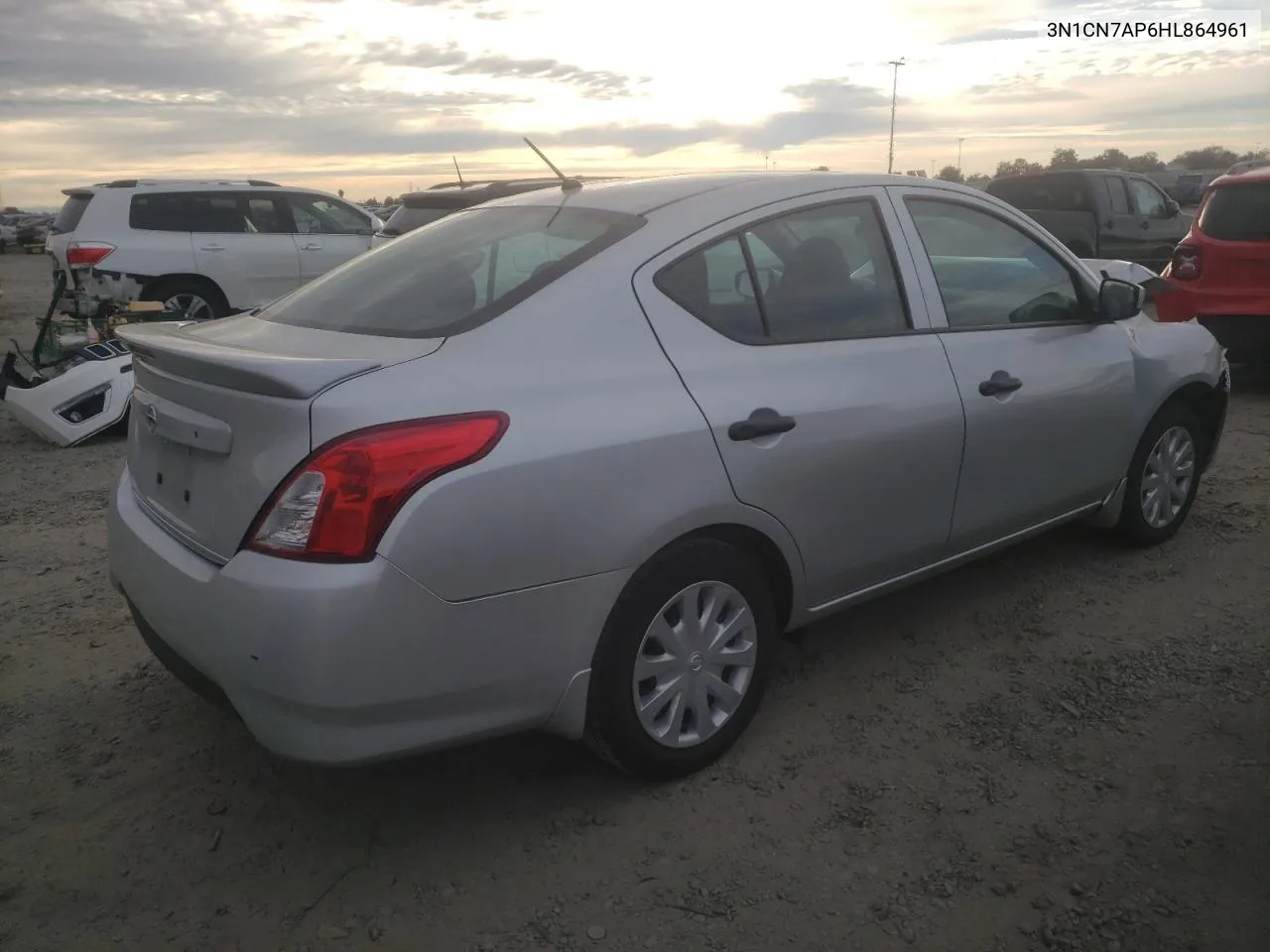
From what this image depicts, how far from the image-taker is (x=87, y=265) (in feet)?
32.7

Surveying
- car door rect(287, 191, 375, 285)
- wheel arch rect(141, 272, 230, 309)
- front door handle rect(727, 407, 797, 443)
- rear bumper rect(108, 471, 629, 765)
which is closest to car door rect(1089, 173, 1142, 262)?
car door rect(287, 191, 375, 285)

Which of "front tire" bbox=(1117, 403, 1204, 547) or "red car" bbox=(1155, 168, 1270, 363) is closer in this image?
"front tire" bbox=(1117, 403, 1204, 547)

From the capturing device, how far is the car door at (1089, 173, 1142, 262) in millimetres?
14109

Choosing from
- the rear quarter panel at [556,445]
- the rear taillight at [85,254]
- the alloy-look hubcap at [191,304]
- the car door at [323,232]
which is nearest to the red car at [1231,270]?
the rear quarter panel at [556,445]

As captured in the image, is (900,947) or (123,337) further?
(123,337)

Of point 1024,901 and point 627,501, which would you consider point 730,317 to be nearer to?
point 627,501

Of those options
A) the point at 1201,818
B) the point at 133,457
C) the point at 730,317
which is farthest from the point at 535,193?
the point at 1201,818

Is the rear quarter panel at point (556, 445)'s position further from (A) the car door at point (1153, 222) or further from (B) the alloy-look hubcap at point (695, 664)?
(A) the car door at point (1153, 222)

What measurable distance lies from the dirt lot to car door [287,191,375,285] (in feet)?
26.6

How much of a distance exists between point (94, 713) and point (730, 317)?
235 centimetres

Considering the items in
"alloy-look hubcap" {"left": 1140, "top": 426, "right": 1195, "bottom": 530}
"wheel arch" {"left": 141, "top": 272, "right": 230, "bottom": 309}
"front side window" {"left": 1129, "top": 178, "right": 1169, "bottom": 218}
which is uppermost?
"front side window" {"left": 1129, "top": 178, "right": 1169, "bottom": 218}

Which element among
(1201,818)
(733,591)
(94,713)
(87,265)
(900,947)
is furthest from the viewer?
(87,265)

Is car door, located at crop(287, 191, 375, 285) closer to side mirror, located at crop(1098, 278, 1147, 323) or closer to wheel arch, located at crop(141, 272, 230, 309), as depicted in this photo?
wheel arch, located at crop(141, 272, 230, 309)

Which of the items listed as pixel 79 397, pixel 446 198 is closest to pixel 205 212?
pixel 446 198
